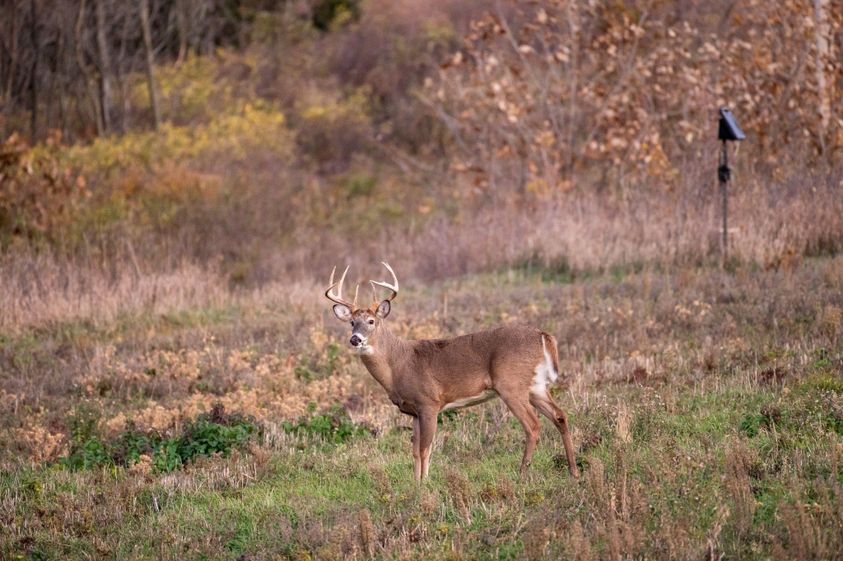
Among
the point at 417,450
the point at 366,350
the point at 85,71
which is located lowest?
the point at 85,71

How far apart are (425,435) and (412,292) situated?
8218 mm

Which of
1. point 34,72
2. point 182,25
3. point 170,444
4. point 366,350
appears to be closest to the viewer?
point 366,350

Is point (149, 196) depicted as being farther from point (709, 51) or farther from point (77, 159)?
point (709, 51)

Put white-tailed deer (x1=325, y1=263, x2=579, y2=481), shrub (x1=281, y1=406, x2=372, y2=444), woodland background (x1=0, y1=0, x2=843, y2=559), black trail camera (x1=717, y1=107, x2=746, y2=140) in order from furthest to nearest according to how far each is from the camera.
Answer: black trail camera (x1=717, y1=107, x2=746, y2=140) < shrub (x1=281, y1=406, x2=372, y2=444) < white-tailed deer (x1=325, y1=263, x2=579, y2=481) < woodland background (x1=0, y1=0, x2=843, y2=559)

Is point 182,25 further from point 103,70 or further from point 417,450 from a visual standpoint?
point 417,450

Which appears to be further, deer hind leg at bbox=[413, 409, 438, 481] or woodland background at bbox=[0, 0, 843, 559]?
deer hind leg at bbox=[413, 409, 438, 481]

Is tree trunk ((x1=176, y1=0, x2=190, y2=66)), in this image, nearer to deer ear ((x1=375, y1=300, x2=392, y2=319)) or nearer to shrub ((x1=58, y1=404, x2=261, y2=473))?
shrub ((x1=58, y1=404, x2=261, y2=473))

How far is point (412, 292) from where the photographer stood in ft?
55.1

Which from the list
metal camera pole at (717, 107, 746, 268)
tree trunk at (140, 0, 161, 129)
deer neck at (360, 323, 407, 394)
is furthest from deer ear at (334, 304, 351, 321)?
tree trunk at (140, 0, 161, 129)

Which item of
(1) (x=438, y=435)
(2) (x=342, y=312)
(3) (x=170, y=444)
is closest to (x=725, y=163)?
(1) (x=438, y=435)

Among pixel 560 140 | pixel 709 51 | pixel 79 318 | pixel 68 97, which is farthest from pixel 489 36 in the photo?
pixel 68 97

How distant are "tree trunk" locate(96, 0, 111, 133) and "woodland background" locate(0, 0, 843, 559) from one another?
0.17 meters

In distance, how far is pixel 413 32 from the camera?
38531 mm

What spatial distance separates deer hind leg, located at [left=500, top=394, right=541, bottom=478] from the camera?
845 centimetres
